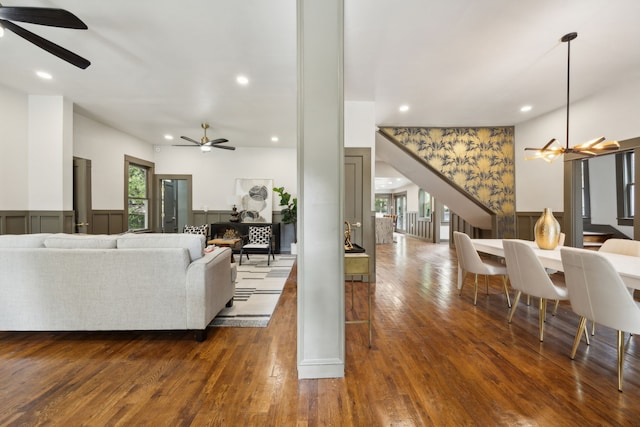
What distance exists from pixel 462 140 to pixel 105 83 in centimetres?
598

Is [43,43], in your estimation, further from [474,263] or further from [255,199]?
[255,199]

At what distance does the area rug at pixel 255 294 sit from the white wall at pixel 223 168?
2274 millimetres

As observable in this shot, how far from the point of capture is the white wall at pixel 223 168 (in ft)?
23.8

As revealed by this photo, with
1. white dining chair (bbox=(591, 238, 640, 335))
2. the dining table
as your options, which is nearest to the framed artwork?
the dining table

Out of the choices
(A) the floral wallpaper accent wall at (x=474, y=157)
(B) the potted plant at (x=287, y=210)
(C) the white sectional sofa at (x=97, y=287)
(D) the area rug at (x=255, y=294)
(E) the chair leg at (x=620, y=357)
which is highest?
(A) the floral wallpaper accent wall at (x=474, y=157)

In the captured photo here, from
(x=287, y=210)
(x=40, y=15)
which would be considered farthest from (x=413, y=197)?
(x=40, y=15)

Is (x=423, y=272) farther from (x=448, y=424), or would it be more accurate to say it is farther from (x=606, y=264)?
(x=448, y=424)

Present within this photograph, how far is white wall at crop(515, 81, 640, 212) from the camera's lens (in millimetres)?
3768

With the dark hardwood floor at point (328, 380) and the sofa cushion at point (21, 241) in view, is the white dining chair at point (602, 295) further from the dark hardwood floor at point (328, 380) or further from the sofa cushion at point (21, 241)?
the sofa cushion at point (21, 241)

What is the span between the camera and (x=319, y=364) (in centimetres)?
185

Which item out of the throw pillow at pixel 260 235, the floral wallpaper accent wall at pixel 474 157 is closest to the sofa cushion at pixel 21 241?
the throw pillow at pixel 260 235

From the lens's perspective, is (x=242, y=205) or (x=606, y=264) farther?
(x=242, y=205)

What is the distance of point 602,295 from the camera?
1798mm

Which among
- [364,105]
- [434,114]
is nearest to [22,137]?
[364,105]
